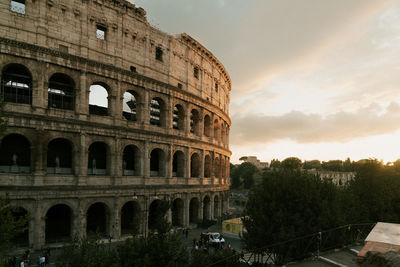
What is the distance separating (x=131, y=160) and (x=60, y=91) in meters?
10.5

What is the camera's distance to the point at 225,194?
152 ft

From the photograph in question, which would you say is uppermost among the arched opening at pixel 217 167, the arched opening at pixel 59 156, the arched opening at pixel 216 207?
the arched opening at pixel 59 156

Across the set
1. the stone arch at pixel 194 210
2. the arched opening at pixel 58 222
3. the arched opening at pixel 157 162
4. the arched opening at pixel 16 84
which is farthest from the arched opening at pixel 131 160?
the arched opening at pixel 16 84

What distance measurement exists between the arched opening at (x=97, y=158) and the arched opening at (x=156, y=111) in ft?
23.6

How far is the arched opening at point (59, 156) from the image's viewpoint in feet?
83.6

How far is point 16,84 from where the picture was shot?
965 inches

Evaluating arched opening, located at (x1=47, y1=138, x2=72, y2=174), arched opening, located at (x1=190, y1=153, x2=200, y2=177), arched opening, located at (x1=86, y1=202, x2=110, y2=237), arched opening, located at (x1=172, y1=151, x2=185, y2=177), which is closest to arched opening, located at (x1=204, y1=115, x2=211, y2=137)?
arched opening, located at (x1=190, y1=153, x2=200, y2=177)

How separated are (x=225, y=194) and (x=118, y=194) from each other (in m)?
Answer: 23.3

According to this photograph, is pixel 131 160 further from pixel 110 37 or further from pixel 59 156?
pixel 110 37

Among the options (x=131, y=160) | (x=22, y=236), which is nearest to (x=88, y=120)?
(x=131, y=160)

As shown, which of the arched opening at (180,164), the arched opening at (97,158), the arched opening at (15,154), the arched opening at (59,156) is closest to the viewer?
the arched opening at (15,154)

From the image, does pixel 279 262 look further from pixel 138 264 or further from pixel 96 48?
pixel 96 48

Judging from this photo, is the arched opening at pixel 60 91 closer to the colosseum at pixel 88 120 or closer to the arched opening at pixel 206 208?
the colosseum at pixel 88 120

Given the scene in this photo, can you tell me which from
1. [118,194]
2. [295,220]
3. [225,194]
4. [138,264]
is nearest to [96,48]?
[118,194]
